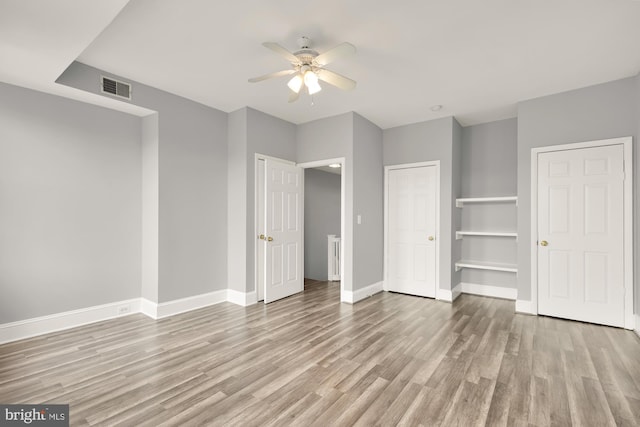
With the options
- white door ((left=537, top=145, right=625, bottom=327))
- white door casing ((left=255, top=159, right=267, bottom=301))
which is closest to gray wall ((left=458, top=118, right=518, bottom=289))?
white door ((left=537, top=145, right=625, bottom=327))

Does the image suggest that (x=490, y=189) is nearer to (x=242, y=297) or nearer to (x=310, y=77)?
(x=310, y=77)

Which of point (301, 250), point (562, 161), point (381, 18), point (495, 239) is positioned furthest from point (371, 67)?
point (495, 239)

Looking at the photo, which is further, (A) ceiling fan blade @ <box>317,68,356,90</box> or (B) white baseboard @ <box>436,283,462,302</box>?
(B) white baseboard @ <box>436,283,462,302</box>

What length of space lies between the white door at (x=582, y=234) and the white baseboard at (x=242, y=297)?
373 centimetres

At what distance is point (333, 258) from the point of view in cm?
627

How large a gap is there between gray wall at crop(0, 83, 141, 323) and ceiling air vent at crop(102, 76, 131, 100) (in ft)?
1.41

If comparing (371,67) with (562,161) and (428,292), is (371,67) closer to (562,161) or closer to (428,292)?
(562,161)

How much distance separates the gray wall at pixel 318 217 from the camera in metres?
6.91

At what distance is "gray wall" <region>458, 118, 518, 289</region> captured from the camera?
15.6 feet

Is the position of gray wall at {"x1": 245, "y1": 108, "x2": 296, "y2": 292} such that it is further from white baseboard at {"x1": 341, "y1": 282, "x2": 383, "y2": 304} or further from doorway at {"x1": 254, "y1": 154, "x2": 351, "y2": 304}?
white baseboard at {"x1": 341, "y1": 282, "x2": 383, "y2": 304}

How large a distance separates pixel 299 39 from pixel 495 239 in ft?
13.5

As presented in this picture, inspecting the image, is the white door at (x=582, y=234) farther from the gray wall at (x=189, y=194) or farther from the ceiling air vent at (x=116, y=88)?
the ceiling air vent at (x=116, y=88)

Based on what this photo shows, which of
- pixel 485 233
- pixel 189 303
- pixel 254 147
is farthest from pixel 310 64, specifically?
pixel 485 233

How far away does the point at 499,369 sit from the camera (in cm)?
258
